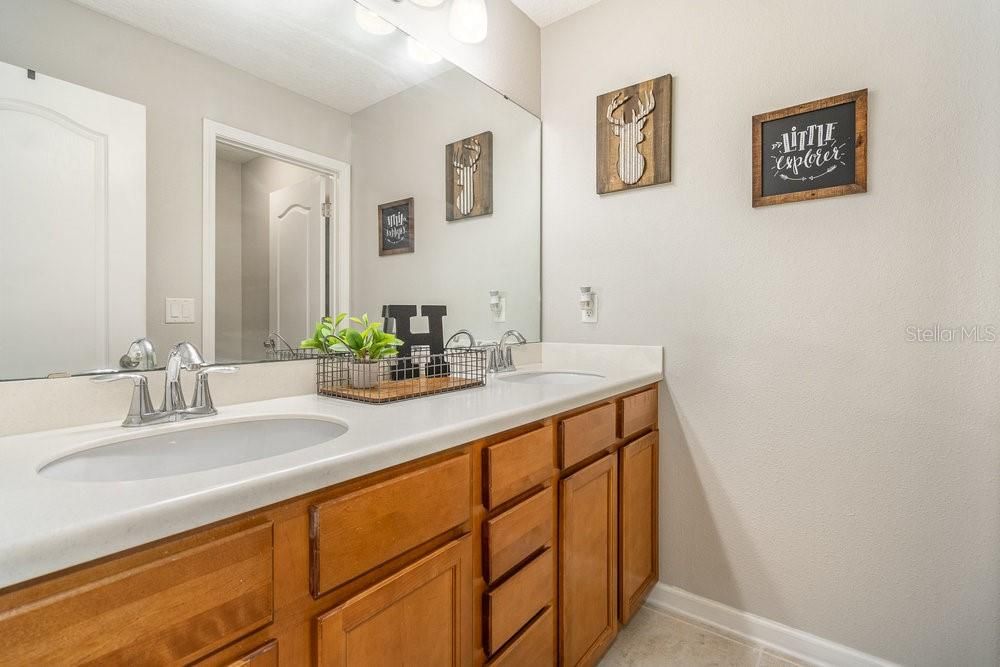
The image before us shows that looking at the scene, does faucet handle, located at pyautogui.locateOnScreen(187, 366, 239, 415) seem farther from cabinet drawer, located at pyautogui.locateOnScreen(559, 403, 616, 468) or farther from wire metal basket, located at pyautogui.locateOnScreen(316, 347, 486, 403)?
cabinet drawer, located at pyautogui.locateOnScreen(559, 403, 616, 468)

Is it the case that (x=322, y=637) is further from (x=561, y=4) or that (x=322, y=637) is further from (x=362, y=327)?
(x=561, y=4)

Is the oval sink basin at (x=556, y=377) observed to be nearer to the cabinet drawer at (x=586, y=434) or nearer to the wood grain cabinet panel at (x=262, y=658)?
the cabinet drawer at (x=586, y=434)

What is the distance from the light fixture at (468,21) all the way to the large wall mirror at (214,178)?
144mm

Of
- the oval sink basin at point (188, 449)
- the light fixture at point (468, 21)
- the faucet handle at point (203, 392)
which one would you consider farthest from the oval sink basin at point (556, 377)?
the light fixture at point (468, 21)

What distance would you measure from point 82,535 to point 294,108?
120cm

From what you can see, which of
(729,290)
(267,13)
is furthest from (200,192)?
(729,290)

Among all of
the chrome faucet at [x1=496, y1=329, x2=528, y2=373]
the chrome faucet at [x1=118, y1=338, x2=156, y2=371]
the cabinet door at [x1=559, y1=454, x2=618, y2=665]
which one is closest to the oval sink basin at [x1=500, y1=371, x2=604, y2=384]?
the chrome faucet at [x1=496, y1=329, x2=528, y2=373]

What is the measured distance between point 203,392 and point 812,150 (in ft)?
6.11

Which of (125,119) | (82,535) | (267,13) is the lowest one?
(82,535)

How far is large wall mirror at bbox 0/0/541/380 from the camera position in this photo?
932mm

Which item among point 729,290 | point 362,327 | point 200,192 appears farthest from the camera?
point 729,290

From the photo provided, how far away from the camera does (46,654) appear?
478 millimetres

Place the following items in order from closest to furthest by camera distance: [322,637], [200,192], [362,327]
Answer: [322,637] → [200,192] → [362,327]

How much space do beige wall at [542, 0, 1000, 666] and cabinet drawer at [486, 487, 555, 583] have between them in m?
0.86
